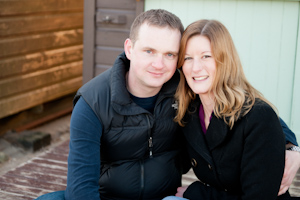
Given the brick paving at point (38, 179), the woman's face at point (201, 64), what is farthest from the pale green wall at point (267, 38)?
the woman's face at point (201, 64)

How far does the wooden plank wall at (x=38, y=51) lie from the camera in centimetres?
505

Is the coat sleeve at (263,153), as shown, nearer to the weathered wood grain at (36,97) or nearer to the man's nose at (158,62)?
the man's nose at (158,62)

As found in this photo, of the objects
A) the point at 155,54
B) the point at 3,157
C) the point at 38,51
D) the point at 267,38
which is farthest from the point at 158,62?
the point at 38,51

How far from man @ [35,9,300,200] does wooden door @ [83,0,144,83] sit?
1.75 metres

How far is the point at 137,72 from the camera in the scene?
2.44 m

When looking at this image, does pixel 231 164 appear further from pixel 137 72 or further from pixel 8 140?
pixel 8 140

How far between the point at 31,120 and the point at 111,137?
3785 mm

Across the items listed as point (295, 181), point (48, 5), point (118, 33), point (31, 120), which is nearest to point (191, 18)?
point (118, 33)

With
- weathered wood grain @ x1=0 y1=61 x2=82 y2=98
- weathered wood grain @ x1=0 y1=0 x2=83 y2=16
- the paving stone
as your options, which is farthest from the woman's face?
weathered wood grain @ x1=0 y1=61 x2=82 y2=98

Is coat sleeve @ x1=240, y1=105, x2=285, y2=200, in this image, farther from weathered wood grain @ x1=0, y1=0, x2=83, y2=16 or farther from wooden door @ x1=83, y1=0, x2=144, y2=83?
weathered wood grain @ x1=0, y1=0, x2=83, y2=16

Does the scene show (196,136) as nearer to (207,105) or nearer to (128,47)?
(207,105)

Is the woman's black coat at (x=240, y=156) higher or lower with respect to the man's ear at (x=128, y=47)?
lower

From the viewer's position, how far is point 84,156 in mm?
2307

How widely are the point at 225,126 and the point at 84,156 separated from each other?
76 centimetres
